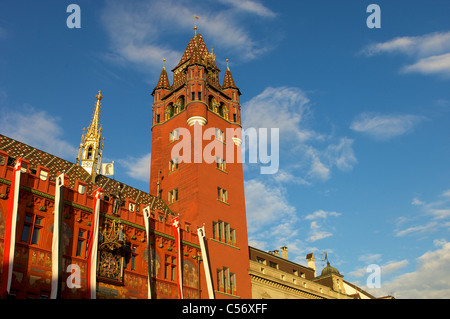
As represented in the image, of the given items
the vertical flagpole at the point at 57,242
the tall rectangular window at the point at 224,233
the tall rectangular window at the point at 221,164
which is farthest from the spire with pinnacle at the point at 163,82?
the vertical flagpole at the point at 57,242

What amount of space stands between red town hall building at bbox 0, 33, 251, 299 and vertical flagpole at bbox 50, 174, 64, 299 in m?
0.07

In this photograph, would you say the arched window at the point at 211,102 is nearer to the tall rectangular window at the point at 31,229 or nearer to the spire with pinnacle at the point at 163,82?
the spire with pinnacle at the point at 163,82

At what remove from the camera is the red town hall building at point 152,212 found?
28.8 meters

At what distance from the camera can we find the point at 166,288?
3681 centimetres

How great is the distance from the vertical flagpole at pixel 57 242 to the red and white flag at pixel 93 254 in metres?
2.35

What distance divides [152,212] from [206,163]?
10.2 metres

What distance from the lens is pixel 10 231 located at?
26.8m

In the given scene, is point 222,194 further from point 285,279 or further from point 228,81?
point 228,81

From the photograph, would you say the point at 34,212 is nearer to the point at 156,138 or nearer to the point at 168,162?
the point at 168,162

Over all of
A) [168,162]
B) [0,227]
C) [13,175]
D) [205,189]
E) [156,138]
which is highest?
[156,138]

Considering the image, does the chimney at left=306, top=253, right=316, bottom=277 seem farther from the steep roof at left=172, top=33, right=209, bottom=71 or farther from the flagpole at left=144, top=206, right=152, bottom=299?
the flagpole at left=144, top=206, right=152, bottom=299
